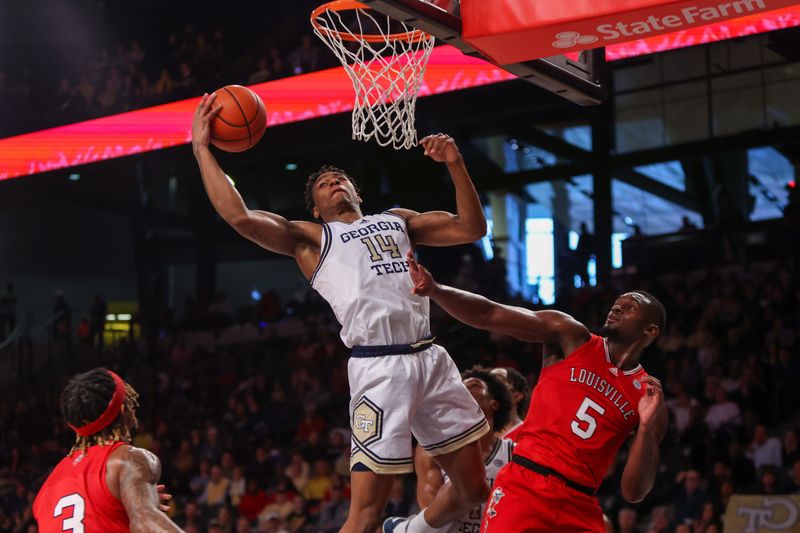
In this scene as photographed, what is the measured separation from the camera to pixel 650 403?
4527mm

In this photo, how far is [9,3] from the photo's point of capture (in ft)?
68.4

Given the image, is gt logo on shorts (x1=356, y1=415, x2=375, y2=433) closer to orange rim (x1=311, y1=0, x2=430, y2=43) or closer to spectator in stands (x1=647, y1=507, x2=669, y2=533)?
orange rim (x1=311, y1=0, x2=430, y2=43)

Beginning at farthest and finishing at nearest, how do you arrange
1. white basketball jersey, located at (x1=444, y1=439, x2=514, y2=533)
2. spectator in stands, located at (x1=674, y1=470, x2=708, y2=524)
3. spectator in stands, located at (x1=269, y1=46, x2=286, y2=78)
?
1. spectator in stands, located at (x1=269, y1=46, x2=286, y2=78)
2. spectator in stands, located at (x1=674, y1=470, x2=708, y2=524)
3. white basketball jersey, located at (x1=444, y1=439, x2=514, y2=533)

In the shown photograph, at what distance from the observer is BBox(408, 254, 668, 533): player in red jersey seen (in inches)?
176

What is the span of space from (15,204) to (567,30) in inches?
746

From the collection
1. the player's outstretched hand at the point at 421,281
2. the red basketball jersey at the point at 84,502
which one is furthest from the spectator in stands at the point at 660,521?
the red basketball jersey at the point at 84,502

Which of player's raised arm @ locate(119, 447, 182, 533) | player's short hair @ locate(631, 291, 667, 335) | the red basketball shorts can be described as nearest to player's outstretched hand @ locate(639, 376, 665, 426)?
player's short hair @ locate(631, 291, 667, 335)

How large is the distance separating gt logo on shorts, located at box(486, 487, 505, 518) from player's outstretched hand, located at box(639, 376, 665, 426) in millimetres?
687

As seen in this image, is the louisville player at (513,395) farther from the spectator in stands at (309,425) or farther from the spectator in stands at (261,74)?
the spectator in stands at (261,74)

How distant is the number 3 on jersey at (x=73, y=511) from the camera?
3637mm

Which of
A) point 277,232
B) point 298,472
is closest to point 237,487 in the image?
point 298,472

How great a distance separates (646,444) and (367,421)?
1.23 m

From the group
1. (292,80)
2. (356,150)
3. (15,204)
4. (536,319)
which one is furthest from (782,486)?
(15,204)

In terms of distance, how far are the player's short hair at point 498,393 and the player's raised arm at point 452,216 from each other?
119cm
